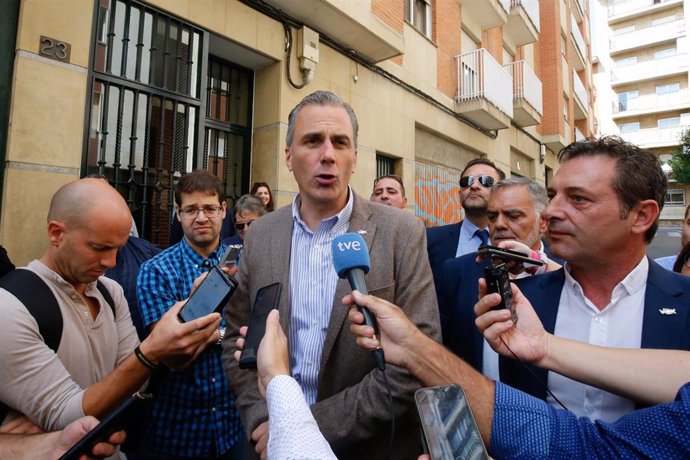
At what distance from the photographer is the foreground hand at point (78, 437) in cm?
124

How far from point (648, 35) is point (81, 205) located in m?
→ 48.7

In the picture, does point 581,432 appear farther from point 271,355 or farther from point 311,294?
point 311,294

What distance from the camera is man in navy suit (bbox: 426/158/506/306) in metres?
3.73

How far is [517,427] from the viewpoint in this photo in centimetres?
116

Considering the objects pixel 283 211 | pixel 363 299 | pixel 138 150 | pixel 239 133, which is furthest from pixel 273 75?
pixel 363 299

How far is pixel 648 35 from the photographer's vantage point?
121 feet

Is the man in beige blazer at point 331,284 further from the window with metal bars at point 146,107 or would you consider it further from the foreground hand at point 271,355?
the window with metal bars at point 146,107

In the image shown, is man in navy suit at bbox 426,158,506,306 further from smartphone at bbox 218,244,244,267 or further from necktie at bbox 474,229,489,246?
smartphone at bbox 218,244,244,267

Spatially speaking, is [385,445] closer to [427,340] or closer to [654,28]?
[427,340]

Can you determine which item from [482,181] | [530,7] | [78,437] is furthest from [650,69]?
[78,437]

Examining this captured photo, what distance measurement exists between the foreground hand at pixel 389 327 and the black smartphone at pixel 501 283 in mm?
311

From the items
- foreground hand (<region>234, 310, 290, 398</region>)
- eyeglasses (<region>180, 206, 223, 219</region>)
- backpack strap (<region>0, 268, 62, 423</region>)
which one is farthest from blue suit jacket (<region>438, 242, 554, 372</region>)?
backpack strap (<region>0, 268, 62, 423</region>)

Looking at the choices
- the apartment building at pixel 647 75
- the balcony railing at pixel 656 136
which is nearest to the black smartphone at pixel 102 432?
the apartment building at pixel 647 75

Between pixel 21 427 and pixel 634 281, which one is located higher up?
pixel 634 281
